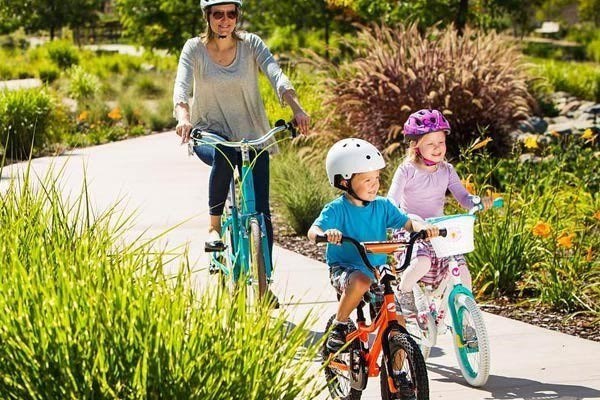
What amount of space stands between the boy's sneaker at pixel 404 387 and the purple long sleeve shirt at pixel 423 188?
150cm

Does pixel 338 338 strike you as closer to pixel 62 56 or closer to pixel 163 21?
pixel 163 21

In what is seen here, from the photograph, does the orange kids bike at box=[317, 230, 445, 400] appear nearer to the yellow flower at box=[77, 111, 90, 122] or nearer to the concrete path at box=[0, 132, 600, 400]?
the concrete path at box=[0, 132, 600, 400]

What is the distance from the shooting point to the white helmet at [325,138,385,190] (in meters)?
5.73

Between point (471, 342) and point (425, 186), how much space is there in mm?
899

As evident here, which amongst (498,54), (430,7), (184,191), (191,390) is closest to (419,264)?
(191,390)

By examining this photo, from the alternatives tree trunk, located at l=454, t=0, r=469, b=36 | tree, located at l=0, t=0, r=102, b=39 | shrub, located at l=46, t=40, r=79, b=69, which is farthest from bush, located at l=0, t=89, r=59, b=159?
tree, located at l=0, t=0, r=102, b=39

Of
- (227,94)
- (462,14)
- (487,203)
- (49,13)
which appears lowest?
(487,203)

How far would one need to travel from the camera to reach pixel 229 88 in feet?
25.0

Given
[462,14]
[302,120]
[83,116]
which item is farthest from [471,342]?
[462,14]

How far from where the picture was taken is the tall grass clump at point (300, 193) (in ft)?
37.3

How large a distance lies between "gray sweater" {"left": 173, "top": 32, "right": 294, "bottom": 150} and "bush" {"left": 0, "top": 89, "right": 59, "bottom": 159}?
9041 mm

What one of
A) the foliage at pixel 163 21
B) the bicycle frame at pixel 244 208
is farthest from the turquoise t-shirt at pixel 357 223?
the foliage at pixel 163 21

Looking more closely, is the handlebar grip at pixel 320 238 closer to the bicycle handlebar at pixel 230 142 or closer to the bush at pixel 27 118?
the bicycle handlebar at pixel 230 142

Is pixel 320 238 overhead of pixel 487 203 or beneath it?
overhead
